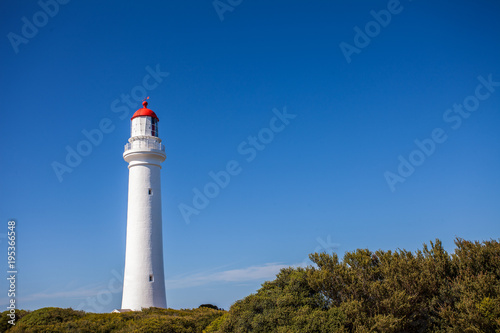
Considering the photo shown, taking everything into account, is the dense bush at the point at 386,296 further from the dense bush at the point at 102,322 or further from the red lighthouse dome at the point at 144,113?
the red lighthouse dome at the point at 144,113

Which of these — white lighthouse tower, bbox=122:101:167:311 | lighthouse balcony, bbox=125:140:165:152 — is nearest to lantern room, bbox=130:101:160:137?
white lighthouse tower, bbox=122:101:167:311

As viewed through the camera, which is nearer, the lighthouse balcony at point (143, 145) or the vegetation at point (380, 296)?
the vegetation at point (380, 296)

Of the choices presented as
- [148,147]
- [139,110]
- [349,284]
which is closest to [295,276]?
[349,284]

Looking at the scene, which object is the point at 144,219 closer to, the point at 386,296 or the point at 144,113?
the point at 144,113

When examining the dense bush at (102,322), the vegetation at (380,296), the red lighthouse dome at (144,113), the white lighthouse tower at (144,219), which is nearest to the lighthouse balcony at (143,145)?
the white lighthouse tower at (144,219)

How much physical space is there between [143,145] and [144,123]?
1776 mm

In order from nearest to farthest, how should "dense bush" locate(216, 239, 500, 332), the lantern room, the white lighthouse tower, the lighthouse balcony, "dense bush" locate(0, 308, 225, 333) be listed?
1. "dense bush" locate(216, 239, 500, 332)
2. "dense bush" locate(0, 308, 225, 333)
3. the white lighthouse tower
4. the lighthouse balcony
5. the lantern room

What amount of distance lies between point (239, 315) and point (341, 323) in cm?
426

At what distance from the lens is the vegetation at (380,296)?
46.5ft

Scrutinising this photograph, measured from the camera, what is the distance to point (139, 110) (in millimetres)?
29047

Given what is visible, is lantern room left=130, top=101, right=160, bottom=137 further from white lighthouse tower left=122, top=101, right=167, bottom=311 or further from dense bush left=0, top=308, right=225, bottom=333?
dense bush left=0, top=308, right=225, bottom=333

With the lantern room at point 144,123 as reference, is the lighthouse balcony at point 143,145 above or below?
below

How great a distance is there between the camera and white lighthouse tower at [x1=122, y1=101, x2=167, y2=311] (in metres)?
25.5

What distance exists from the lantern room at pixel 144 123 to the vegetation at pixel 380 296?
44.1 feet
